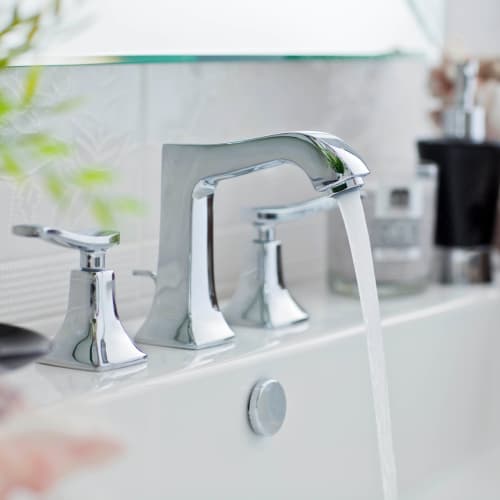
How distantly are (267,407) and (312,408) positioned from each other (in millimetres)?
60

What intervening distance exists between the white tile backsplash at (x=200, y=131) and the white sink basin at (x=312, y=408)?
0.09m

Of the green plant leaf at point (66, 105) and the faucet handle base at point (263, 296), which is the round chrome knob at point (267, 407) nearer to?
the faucet handle base at point (263, 296)

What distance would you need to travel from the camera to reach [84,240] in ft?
2.06

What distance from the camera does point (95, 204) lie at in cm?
76

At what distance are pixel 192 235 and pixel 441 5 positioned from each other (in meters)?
0.57

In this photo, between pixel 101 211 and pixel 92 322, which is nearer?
pixel 92 322

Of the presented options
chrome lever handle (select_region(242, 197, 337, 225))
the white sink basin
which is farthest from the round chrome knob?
chrome lever handle (select_region(242, 197, 337, 225))

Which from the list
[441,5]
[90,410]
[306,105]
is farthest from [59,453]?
[441,5]

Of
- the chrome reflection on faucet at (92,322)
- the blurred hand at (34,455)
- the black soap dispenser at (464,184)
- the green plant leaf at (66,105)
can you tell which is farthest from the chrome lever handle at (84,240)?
the black soap dispenser at (464,184)

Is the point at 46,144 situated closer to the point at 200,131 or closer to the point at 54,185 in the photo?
the point at 54,185

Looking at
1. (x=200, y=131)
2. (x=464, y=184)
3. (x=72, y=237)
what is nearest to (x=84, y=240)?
(x=72, y=237)

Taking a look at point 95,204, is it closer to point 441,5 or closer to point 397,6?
point 397,6

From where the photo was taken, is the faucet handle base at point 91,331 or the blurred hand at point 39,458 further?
the faucet handle base at point 91,331

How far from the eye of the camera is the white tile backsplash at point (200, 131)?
729mm
